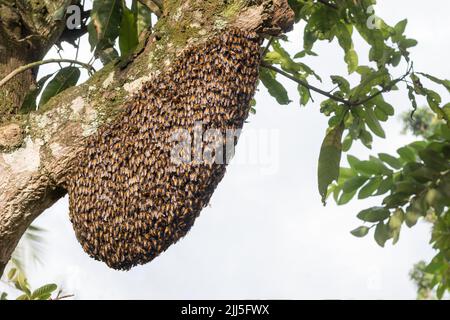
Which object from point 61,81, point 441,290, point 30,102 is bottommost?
point 441,290

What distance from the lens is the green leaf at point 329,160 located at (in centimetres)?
344

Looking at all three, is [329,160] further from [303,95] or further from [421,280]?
[421,280]

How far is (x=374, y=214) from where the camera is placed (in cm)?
391

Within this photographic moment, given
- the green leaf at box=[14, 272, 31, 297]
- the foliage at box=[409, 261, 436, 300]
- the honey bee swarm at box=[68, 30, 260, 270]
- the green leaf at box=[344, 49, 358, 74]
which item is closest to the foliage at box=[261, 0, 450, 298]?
the green leaf at box=[344, 49, 358, 74]

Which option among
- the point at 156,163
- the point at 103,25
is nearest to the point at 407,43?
the point at 103,25

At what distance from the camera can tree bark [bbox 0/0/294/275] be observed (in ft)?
9.12

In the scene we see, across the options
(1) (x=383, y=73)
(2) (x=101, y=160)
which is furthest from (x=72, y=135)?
(1) (x=383, y=73)

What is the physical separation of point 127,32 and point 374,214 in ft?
5.23

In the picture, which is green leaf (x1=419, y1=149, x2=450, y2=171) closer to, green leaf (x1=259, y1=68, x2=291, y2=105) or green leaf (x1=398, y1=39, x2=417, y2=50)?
green leaf (x1=398, y1=39, x2=417, y2=50)

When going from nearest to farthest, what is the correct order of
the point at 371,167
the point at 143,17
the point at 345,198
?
the point at 143,17 → the point at 371,167 → the point at 345,198

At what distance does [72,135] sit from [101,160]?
0.16 m

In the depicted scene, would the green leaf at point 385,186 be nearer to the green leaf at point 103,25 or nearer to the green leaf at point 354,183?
the green leaf at point 354,183

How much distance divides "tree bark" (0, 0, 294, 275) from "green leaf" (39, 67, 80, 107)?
569 mm
